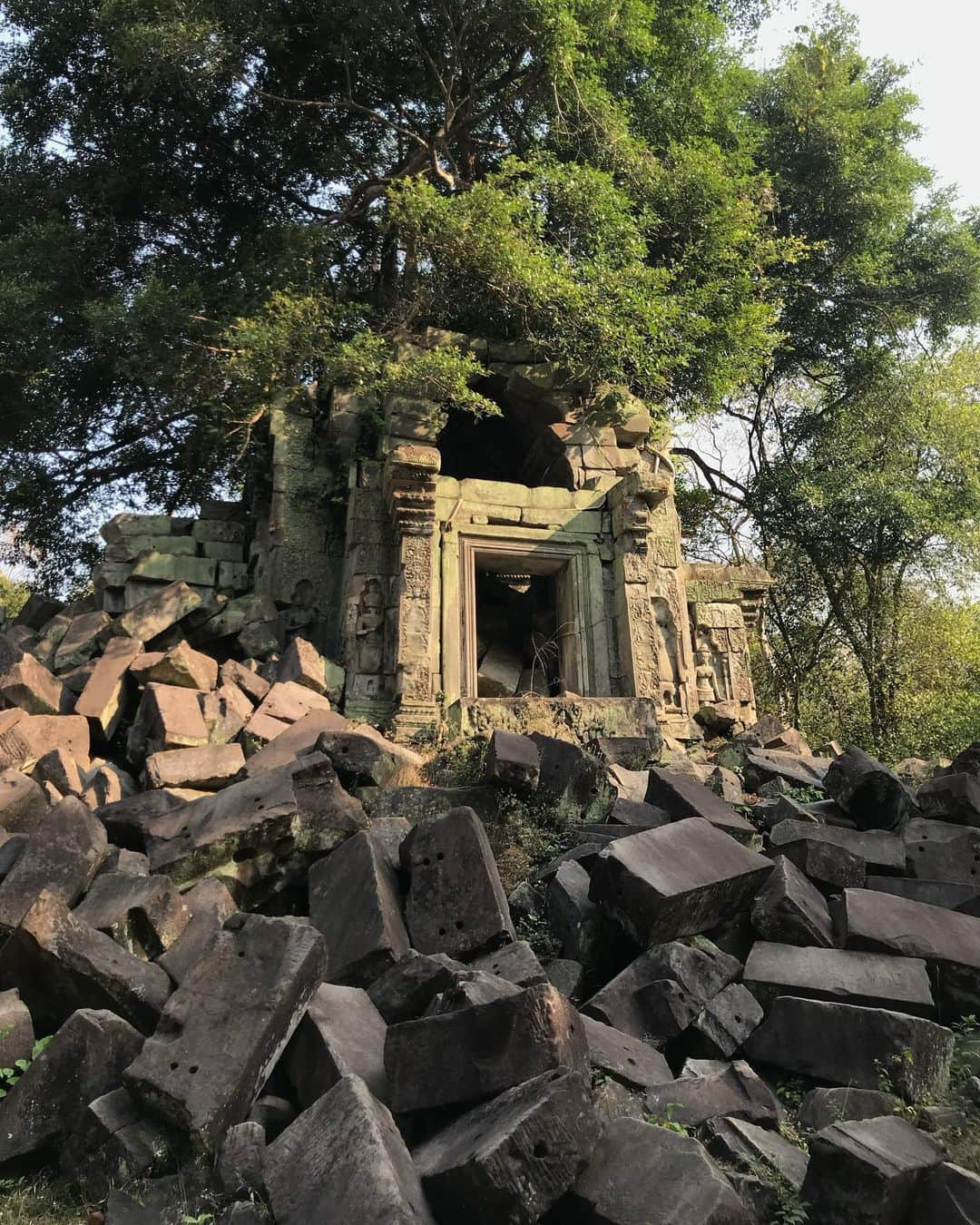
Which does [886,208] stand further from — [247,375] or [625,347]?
[247,375]

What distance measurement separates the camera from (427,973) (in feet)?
10.7

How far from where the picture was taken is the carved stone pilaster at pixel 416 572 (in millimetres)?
8812

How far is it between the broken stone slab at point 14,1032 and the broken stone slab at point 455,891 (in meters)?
1.46

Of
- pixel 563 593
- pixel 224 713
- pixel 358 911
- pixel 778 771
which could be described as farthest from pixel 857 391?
pixel 358 911

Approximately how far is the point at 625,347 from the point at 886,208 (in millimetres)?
9011

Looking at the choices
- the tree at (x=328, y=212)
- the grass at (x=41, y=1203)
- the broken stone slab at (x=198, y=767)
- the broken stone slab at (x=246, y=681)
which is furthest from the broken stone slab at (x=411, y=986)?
the tree at (x=328, y=212)

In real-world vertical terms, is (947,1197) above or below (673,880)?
below

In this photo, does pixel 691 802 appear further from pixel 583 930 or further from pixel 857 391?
pixel 857 391

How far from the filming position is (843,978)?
3773 millimetres

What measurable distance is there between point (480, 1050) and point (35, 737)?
527 cm

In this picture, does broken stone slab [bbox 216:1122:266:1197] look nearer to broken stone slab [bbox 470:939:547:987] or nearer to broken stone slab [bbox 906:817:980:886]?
broken stone slab [bbox 470:939:547:987]

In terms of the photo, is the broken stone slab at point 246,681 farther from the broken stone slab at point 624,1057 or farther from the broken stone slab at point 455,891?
the broken stone slab at point 624,1057

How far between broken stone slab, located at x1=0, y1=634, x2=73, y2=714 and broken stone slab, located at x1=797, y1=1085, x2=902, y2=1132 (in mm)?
6216

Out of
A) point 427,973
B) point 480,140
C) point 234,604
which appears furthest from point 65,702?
point 480,140
